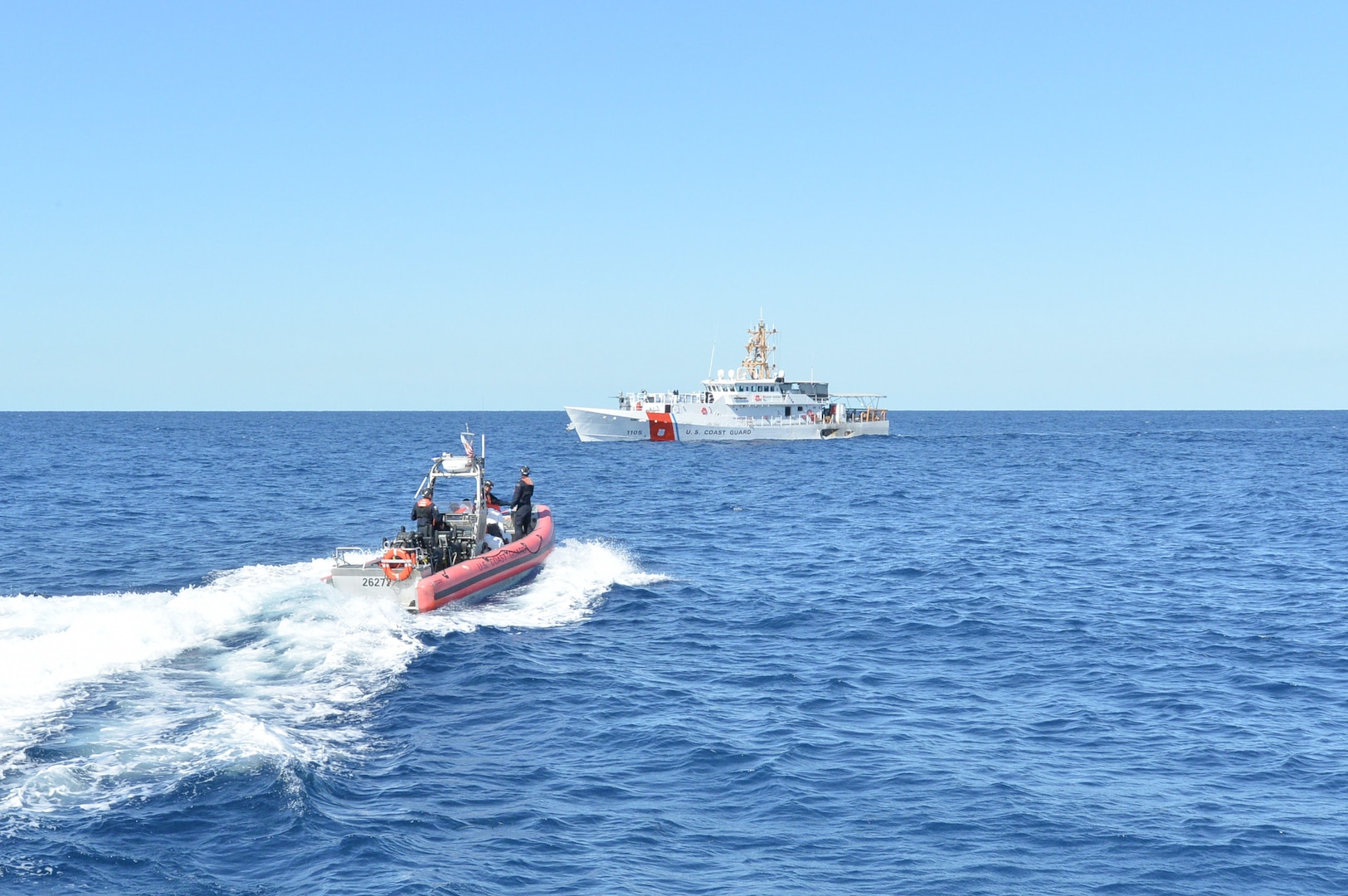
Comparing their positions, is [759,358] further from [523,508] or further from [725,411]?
[523,508]

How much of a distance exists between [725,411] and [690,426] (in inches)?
129

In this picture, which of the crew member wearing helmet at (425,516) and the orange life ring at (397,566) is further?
the crew member wearing helmet at (425,516)

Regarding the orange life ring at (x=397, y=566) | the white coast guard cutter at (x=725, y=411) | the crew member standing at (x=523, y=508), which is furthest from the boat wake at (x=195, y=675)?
the white coast guard cutter at (x=725, y=411)

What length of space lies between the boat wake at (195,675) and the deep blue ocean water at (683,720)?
0.22 feet

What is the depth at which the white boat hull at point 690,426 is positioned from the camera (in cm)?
8500

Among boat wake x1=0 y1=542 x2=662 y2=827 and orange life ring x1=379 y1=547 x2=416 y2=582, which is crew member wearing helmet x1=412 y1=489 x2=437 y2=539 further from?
boat wake x1=0 y1=542 x2=662 y2=827

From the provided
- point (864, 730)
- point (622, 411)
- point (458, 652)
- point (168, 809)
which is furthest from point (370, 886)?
point (622, 411)

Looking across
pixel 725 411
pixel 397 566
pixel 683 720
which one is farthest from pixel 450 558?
pixel 725 411

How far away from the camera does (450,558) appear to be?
822 inches

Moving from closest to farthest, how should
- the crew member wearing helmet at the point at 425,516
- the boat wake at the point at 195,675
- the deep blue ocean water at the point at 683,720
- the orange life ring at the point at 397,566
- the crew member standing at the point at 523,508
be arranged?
1. the deep blue ocean water at the point at 683,720
2. the boat wake at the point at 195,675
3. the orange life ring at the point at 397,566
4. the crew member wearing helmet at the point at 425,516
5. the crew member standing at the point at 523,508

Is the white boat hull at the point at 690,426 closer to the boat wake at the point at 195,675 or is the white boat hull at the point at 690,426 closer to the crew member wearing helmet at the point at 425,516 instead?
the boat wake at the point at 195,675

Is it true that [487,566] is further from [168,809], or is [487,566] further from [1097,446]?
[1097,446]

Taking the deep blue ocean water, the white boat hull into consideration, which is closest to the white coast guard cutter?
the white boat hull

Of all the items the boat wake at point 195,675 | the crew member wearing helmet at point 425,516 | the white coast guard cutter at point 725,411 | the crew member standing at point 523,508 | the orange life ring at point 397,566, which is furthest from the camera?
the white coast guard cutter at point 725,411
